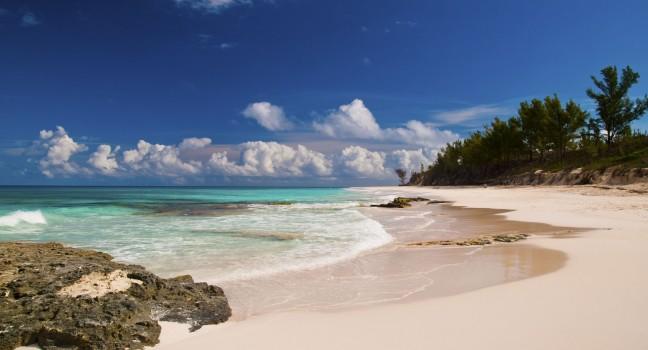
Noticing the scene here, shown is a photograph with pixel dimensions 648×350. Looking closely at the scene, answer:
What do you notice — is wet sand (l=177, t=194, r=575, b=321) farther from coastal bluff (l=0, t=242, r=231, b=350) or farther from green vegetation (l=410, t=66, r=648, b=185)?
green vegetation (l=410, t=66, r=648, b=185)

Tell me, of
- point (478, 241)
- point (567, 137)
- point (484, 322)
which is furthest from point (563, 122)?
point (484, 322)

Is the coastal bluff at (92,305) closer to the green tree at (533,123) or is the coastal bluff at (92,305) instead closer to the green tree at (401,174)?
the green tree at (533,123)

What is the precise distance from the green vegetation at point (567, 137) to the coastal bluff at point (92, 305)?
42.4m

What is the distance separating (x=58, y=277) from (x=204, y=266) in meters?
3.87

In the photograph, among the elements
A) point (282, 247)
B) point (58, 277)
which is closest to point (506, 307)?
point (58, 277)

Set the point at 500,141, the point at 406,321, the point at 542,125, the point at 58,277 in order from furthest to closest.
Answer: the point at 500,141
the point at 542,125
the point at 58,277
the point at 406,321

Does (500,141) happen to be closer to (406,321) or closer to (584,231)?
(584,231)

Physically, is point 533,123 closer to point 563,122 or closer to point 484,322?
point 563,122

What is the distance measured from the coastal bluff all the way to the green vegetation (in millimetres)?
42370

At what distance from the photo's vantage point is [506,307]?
4.80 metres

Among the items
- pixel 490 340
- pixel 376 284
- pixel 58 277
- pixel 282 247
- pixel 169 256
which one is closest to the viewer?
pixel 490 340

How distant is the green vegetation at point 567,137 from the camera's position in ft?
163

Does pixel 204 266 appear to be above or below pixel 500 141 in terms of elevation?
below

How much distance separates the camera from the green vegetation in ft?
163
